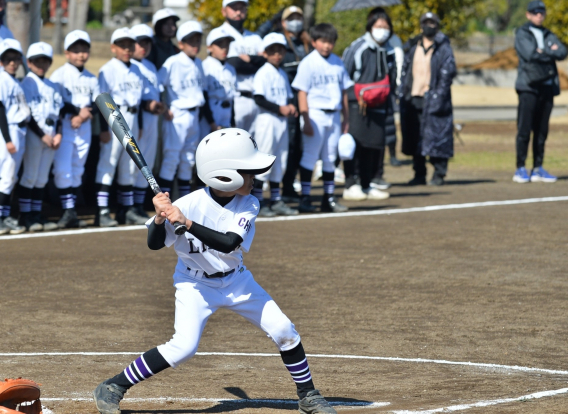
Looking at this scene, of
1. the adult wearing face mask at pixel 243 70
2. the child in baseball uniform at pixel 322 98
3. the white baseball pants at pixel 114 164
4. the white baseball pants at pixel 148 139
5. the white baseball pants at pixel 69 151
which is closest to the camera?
the white baseball pants at pixel 69 151

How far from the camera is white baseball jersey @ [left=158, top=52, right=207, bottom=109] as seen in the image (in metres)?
11.1

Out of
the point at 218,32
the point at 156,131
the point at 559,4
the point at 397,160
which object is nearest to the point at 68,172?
the point at 156,131

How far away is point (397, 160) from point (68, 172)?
887 centimetres

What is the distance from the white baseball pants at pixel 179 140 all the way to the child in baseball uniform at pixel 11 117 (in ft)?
5.90

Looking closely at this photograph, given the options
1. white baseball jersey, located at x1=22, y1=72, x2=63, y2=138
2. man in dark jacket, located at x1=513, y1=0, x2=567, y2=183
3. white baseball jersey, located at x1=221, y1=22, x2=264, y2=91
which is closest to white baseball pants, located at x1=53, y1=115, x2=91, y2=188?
white baseball jersey, located at x1=22, y1=72, x2=63, y2=138

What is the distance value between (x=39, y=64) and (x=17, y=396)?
656cm

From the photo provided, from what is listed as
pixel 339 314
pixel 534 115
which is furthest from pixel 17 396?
pixel 534 115

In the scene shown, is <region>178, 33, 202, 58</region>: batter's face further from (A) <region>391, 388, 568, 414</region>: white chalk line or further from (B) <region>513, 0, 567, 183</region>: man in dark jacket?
(A) <region>391, 388, 568, 414</region>: white chalk line

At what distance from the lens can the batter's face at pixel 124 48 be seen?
10.6 metres

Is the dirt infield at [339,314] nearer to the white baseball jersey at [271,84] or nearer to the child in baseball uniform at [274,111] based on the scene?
the child in baseball uniform at [274,111]

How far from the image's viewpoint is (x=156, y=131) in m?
11.1

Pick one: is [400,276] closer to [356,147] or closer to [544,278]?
[544,278]

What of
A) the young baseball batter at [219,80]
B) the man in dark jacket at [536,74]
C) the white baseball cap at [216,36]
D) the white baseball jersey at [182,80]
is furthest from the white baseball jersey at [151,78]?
the man in dark jacket at [536,74]

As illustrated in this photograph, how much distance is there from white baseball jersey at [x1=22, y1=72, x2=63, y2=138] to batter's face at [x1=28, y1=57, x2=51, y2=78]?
0.16ft
